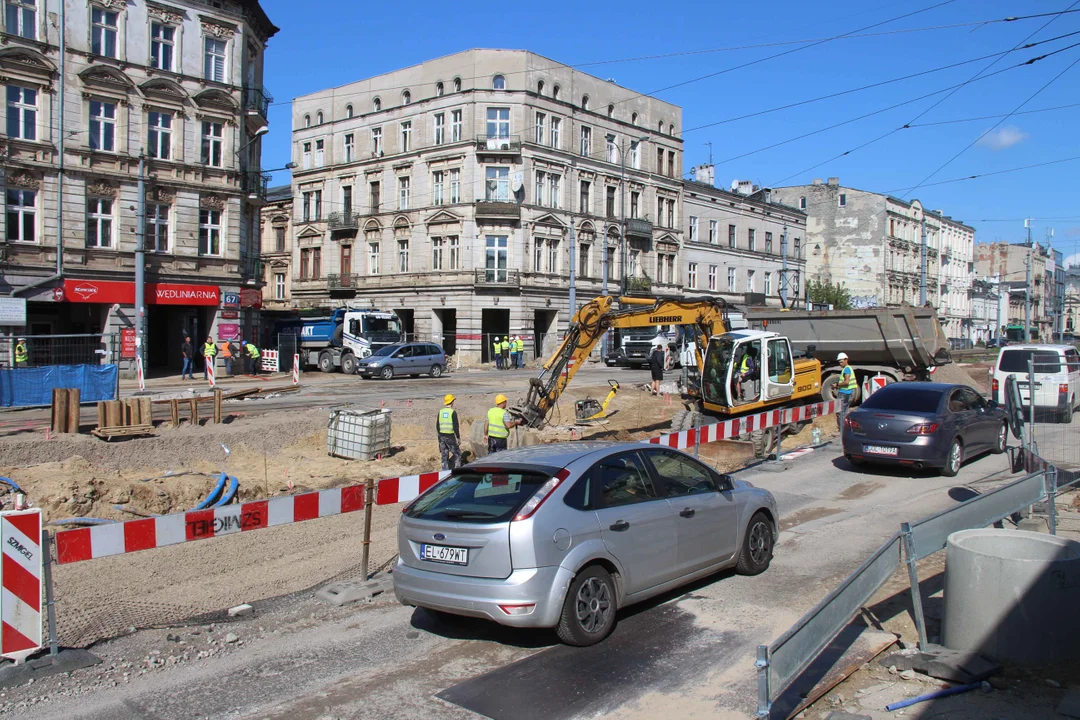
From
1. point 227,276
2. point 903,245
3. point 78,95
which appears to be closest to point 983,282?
point 903,245

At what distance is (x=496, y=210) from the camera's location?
46.9m

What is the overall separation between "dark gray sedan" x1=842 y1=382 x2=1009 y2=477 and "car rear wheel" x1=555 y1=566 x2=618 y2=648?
8286 millimetres

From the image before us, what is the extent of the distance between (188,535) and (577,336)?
1104 centimetres

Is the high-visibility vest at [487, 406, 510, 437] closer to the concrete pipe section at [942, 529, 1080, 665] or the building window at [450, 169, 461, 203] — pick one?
the concrete pipe section at [942, 529, 1080, 665]

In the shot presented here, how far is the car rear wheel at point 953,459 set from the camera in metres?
13.1

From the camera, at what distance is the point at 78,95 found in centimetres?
3072

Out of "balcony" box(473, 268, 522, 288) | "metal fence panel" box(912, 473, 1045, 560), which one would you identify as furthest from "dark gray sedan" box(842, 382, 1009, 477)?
"balcony" box(473, 268, 522, 288)

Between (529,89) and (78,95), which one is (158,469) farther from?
(529,89)

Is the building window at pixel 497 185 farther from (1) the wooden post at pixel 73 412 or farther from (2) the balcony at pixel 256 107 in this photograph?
(1) the wooden post at pixel 73 412

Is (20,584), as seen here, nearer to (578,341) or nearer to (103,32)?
(578,341)

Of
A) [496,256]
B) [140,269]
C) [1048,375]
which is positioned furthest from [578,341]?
[496,256]

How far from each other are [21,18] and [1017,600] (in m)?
35.0

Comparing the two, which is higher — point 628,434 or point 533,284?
point 533,284

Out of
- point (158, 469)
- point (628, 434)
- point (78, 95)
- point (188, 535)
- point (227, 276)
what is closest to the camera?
point (188, 535)
